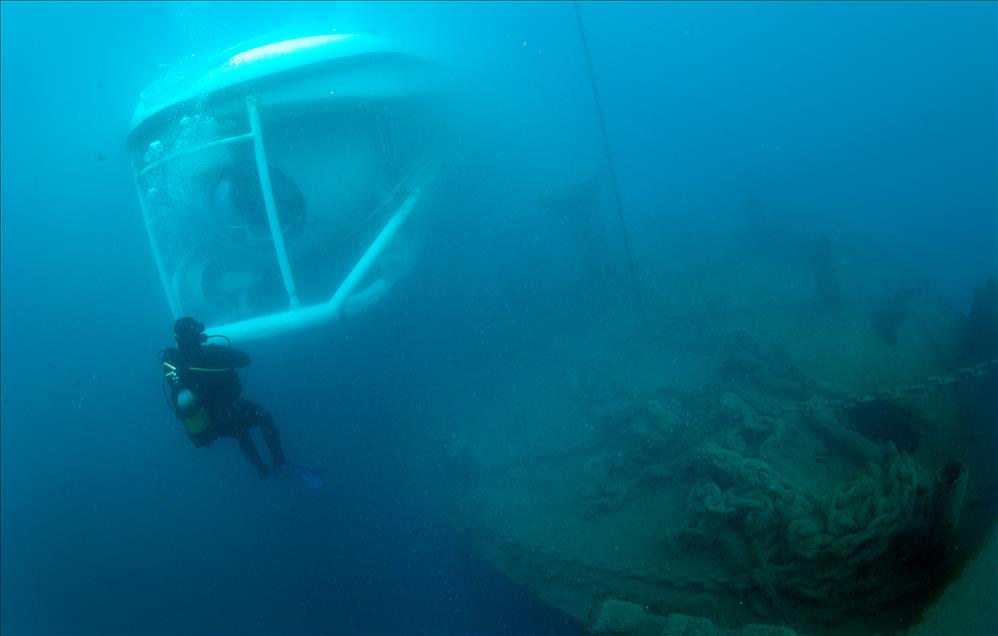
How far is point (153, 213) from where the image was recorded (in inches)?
249

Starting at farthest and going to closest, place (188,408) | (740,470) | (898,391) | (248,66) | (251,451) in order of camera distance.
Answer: (248,66) → (251,451) → (188,408) → (898,391) → (740,470)

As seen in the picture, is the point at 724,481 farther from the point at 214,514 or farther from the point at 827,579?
the point at 214,514

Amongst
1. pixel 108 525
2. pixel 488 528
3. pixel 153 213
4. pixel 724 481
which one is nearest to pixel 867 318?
pixel 724 481

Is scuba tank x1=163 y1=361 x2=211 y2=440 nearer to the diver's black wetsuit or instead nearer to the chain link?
the diver's black wetsuit

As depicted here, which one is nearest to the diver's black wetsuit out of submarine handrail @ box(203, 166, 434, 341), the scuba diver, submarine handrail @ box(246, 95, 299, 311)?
the scuba diver

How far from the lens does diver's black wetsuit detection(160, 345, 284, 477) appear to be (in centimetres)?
431

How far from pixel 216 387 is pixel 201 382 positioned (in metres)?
0.14

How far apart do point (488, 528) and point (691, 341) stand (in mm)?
3343

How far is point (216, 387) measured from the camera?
14.7 ft

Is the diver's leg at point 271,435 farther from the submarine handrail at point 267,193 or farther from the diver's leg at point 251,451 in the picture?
the submarine handrail at point 267,193

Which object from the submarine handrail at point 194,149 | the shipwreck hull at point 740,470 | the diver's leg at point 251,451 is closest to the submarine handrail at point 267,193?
the submarine handrail at point 194,149

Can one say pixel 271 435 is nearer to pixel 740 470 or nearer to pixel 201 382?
pixel 201 382

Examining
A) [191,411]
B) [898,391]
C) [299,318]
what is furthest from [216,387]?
[898,391]

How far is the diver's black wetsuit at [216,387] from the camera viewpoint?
431 centimetres
